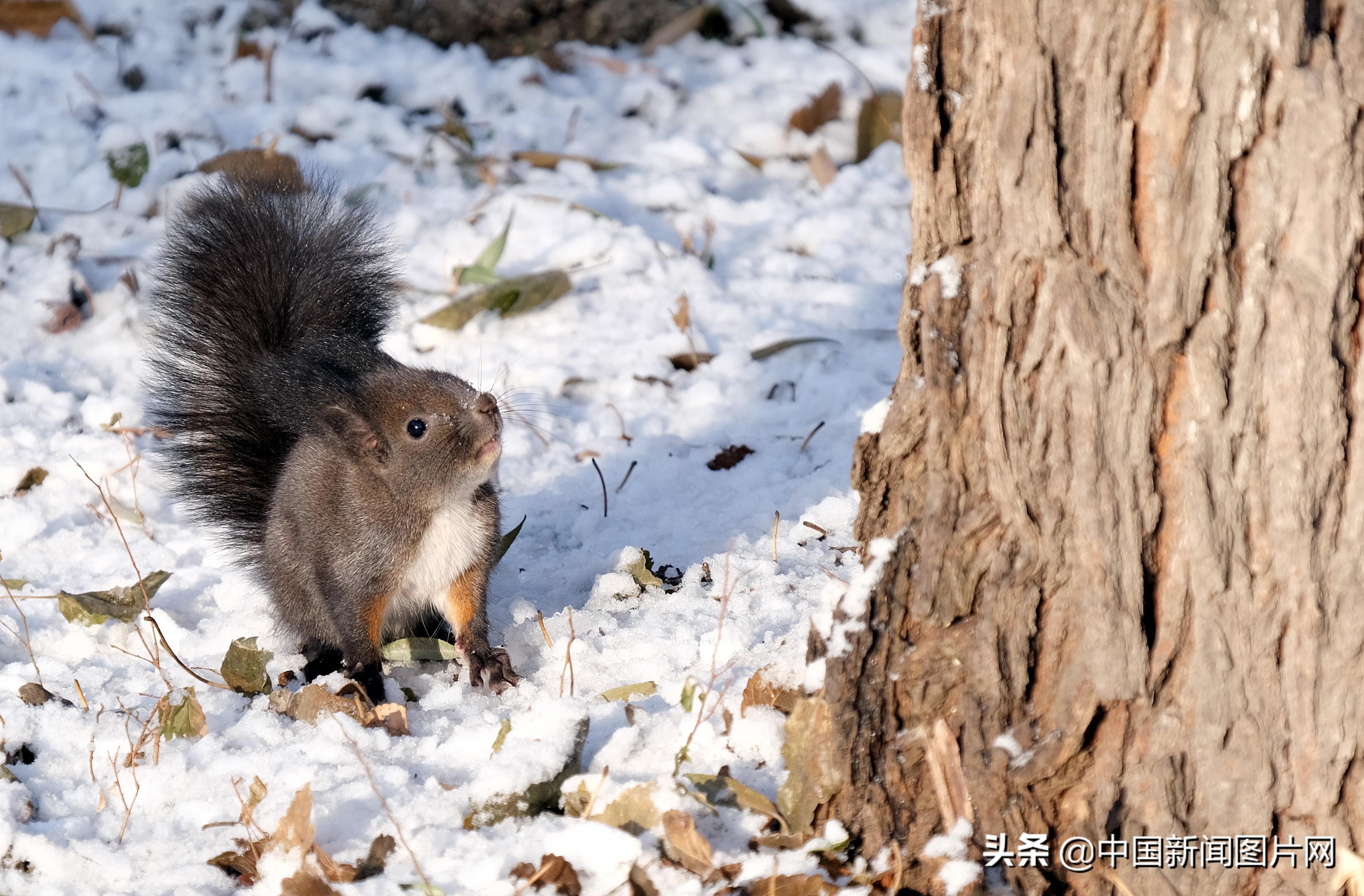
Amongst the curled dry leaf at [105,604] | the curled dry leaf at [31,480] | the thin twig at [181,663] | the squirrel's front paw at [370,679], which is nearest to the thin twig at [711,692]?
the squirrel's front paw at [370,679]

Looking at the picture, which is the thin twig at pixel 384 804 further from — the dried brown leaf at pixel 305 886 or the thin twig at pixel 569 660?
the thin twig at pixel 569 660

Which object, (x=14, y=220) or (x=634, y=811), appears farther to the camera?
(x=14, y=220)

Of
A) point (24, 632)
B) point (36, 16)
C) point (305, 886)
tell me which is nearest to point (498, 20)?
point (36, 16)

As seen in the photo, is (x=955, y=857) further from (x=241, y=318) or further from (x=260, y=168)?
(x=260, y=168)

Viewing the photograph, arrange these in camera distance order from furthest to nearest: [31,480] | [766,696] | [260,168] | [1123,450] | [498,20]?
[498,20]
[260,168]
[31,480]
[766,696]
[1123,450]

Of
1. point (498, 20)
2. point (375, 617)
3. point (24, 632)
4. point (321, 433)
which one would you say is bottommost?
point (24, 632)

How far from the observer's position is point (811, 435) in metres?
2.80

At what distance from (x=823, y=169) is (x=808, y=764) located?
2.80m

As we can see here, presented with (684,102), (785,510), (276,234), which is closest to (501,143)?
(684,102)

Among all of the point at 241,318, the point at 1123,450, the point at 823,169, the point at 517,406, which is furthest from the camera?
the point at 823,169

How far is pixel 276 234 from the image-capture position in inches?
95.5

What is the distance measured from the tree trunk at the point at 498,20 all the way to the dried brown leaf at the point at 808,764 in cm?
357

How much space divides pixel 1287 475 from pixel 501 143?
325 cm

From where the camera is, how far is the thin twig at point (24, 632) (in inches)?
80.2
